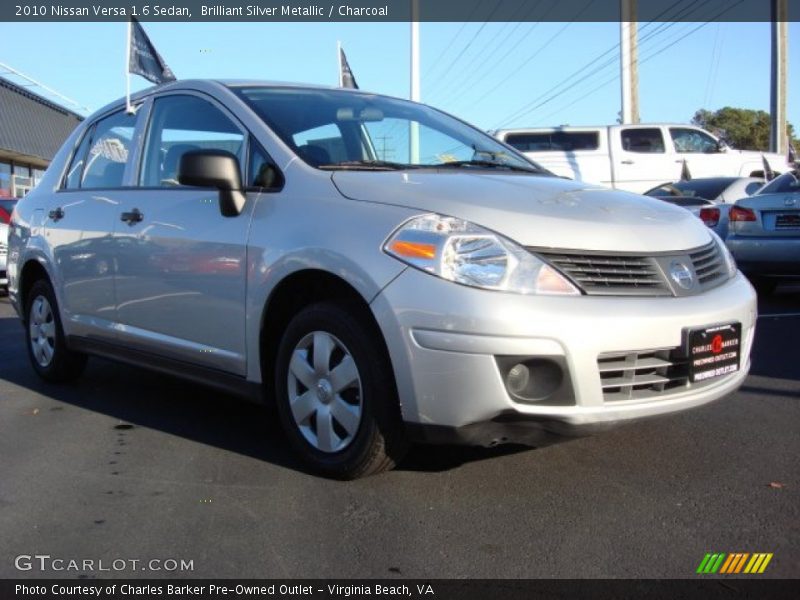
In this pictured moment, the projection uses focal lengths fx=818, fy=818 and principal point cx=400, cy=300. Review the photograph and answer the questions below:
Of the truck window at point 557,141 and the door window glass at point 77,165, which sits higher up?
the truck window at point 557,141

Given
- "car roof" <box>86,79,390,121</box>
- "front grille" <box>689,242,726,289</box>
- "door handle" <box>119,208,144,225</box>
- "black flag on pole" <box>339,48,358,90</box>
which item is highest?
"black flag on pole" <box>339,48,358,90</box>

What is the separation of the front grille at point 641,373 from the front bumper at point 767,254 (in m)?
5.47

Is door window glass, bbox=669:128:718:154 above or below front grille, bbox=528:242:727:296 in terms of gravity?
above

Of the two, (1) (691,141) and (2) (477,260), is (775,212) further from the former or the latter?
(1) (691,141)

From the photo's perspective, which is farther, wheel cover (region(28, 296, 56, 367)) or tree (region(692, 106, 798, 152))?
tree (region(692, 106, 798, 152))

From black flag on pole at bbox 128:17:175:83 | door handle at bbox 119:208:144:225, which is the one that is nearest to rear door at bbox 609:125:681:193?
black flag on pole at bbox 128:17:175:83

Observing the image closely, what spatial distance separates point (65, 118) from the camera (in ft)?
115

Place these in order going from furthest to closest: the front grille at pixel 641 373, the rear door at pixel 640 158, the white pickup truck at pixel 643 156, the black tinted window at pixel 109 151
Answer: the rear door at pixel 640 158
the white pickup truck at pixel 643 156
the black tinted window at pixel 109 151
the front grille at pixel 641 373

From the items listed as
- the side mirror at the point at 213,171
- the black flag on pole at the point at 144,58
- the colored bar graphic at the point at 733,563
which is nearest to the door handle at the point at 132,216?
the side mirror at the point at 213,171

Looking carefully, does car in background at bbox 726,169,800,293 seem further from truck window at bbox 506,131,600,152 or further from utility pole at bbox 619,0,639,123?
utility pole at bbox 619,0,639,123

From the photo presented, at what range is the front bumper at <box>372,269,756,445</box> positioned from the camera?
294 cm

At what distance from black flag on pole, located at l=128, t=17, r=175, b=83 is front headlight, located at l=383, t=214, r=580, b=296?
19.4ft

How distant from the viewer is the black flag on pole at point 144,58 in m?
8.23

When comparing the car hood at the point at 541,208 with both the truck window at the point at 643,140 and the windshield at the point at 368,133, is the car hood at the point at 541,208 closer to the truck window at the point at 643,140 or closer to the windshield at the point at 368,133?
the windshield at the point at 368,133
